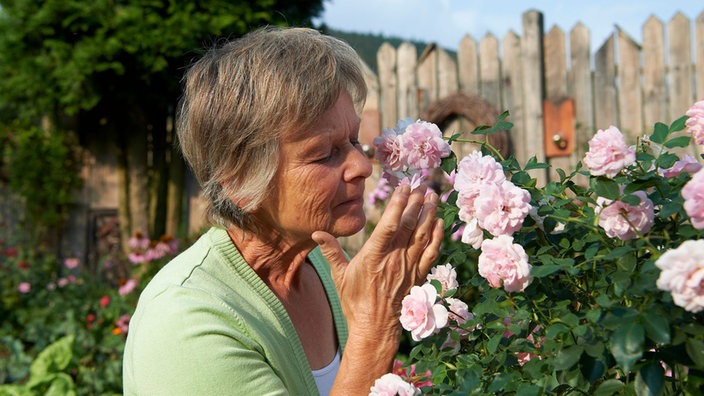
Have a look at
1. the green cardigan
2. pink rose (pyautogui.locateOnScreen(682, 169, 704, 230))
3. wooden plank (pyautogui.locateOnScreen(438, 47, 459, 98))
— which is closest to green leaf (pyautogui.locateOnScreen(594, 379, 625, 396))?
pink rose (pyautogui.locateOnScreen(682, 169, 704, 230))

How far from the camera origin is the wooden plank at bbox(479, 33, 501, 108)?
19.0 feet

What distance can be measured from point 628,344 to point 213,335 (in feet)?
2.81

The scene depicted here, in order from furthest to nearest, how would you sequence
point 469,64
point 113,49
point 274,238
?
point 113,49 < point 469,64 < point 274,238

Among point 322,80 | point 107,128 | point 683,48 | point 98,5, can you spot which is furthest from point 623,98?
point 107,128

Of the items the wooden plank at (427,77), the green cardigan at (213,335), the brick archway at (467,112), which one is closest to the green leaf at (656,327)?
the green cardigan at (213,335)

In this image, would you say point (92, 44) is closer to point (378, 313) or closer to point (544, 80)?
point (544, 80)

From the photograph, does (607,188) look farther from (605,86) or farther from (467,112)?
(467,112)

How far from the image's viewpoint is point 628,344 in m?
0.94

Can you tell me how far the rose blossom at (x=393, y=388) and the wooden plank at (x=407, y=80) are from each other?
5.04 meters

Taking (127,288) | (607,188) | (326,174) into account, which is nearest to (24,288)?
(127,288)

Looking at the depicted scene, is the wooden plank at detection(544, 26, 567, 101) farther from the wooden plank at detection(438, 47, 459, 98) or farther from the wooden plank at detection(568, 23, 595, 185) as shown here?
the wooden plank at detection(438, 47, 459, 98)

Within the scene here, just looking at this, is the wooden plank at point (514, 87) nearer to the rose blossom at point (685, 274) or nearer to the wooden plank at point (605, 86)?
the wooden plank at point (605, 86)

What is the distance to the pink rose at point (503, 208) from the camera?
119 centimetres

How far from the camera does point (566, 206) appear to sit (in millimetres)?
1348
